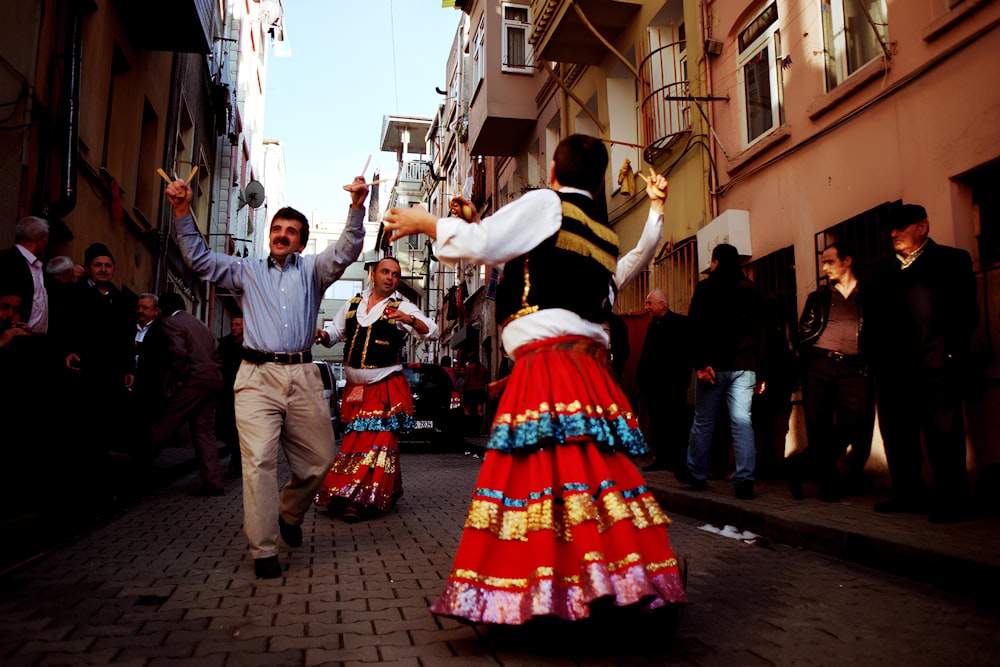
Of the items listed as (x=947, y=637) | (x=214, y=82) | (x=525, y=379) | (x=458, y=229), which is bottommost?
(x=947, y=637)

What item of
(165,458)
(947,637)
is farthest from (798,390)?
(165,458)

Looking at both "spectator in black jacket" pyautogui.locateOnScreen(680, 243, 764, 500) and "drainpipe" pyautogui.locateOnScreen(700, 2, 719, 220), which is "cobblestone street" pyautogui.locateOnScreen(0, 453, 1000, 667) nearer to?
"spectator in black jacket" pyautogui.locateOnScreen(680, 243, 764, 500)

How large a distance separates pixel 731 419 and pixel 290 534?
12.4ft

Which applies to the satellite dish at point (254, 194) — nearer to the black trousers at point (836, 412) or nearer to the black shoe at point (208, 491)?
the black shoe at point (208, 491)

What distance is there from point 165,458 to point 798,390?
8053 mm

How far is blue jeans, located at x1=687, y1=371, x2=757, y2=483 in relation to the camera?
6.51m

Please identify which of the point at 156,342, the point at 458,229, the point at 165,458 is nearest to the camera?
the point at 458,229

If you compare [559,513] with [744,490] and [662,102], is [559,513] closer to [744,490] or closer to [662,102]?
[744,490]

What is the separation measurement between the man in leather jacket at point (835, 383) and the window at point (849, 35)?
101 inches

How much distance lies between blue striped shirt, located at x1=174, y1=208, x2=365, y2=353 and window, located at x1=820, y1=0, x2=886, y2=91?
5496mm

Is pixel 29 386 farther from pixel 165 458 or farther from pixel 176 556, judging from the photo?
pixel 165 458

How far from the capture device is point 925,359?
505 cm

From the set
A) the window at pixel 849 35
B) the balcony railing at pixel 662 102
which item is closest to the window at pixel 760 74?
the window at pixel 849 35

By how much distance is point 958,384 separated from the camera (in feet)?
16.3
